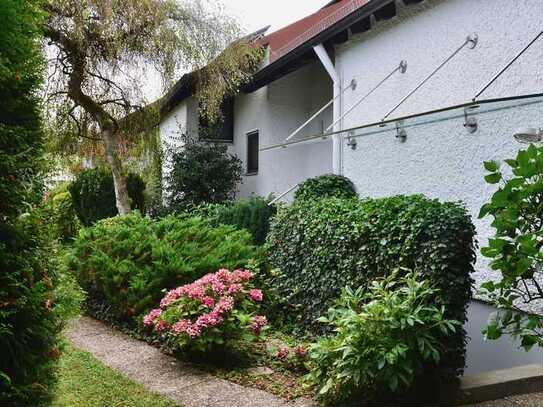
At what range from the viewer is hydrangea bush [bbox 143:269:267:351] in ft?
15.6

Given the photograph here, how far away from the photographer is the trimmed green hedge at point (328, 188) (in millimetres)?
9562

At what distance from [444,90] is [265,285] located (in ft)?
13.3

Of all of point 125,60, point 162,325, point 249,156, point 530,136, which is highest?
point 125,60

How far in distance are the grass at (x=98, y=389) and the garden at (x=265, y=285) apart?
0.02m

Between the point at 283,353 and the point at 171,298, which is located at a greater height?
the point at 171,298

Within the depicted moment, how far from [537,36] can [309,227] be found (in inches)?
136

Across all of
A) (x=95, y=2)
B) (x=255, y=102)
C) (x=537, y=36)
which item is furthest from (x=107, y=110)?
(x=537, y=36)

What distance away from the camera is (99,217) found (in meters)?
14.5

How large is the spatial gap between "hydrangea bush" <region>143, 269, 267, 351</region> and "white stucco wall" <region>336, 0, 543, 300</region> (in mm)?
3415

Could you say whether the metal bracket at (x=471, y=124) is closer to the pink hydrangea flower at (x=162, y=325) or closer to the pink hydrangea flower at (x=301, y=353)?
the pink hydrangea flower at (x=301, y=353)

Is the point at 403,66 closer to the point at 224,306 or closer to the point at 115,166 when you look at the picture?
the point at 224,306

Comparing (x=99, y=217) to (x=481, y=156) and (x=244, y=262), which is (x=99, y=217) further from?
(x=481, y=156)

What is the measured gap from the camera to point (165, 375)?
4629 millimetres

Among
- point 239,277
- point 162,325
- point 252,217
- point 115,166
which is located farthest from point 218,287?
point 115,166
